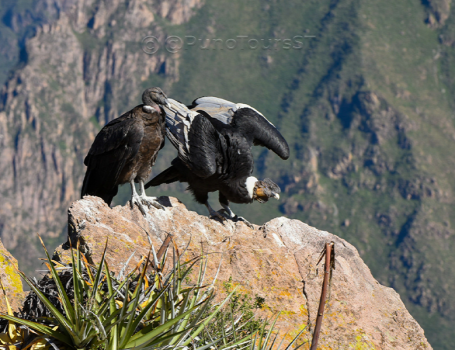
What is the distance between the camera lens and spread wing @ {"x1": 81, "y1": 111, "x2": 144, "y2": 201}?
31.2 ft

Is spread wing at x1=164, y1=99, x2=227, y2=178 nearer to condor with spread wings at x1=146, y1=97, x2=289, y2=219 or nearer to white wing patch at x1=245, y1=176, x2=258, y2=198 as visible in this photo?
condor with spread wings at x1=146, y1=97, x2=289, y2=219

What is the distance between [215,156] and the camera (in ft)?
34.9

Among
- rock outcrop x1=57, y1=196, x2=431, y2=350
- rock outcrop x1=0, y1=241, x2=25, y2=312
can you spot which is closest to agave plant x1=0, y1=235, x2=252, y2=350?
rock outcrop x1=57, y1=196, x2=431, y2=350

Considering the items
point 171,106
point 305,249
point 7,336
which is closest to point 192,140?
point 171,106

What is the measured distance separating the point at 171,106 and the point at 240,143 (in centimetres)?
145

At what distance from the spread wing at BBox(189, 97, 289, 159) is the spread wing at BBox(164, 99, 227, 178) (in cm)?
42

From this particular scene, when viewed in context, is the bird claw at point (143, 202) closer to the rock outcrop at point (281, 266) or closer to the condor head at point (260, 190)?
the rock outcrop at point (281, 266)

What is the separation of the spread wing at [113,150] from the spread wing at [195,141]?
1.01 metres

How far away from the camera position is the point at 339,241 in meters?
9.83

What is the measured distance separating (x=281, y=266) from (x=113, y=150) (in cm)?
338

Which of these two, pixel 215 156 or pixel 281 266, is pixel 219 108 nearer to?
pixel 215 156

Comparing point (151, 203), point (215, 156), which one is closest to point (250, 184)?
point (215, 156)

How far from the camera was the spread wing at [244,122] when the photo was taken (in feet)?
37.5

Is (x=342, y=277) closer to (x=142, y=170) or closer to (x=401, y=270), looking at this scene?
(x=142, y=170)
